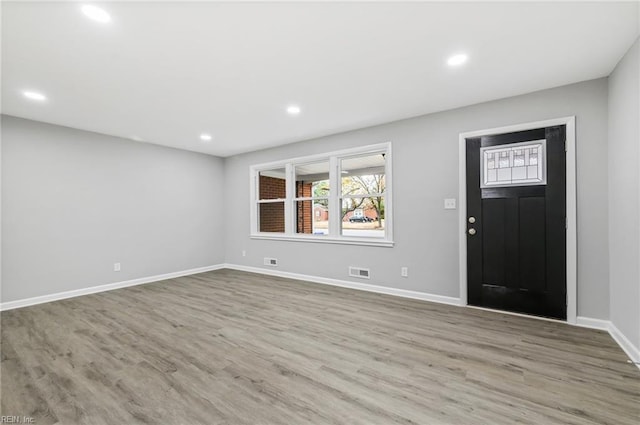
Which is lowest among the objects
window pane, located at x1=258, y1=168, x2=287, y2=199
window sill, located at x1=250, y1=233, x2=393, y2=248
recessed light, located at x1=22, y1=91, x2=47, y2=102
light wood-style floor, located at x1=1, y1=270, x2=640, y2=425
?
light wood-style floor, located at x1=1, y1=270, x2=640, y2=425

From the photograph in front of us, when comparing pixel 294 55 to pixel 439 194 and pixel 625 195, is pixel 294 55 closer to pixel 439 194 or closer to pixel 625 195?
pixel 439 194

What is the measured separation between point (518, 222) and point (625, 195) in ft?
3.07

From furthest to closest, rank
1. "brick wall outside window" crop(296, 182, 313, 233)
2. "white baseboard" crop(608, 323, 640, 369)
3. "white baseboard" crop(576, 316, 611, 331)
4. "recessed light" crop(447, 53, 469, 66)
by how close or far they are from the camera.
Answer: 1. "brick wall outside window" crop(296, 182, 313, 233)
2. "white baseboard" crop(576, 316, 611, 331)
3. "recessed light" crop(447, 53, 469, 66)
4. "white baseboard" crop(608, 323, 640, 369)

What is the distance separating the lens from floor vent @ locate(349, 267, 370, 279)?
445 cm

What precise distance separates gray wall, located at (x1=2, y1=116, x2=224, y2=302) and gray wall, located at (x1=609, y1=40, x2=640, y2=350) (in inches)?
247

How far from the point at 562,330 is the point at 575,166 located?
5.53 feet

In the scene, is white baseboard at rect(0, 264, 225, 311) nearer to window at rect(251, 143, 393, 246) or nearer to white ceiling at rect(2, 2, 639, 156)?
window at rect(251, 143, 393, 246)

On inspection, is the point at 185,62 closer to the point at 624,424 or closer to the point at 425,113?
the point at 425,113

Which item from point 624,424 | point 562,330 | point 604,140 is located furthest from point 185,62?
point 562,330

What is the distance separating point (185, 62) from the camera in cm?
254

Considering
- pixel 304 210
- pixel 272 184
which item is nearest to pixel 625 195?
pixel 304 210

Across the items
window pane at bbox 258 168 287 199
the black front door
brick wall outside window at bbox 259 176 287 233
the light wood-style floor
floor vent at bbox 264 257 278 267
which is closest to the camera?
the light wood-style floor

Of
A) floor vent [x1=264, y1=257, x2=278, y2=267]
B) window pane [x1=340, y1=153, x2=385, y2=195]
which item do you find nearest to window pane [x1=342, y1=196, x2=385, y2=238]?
window pane [x1=340, y1=153, x2=385, y2=195]

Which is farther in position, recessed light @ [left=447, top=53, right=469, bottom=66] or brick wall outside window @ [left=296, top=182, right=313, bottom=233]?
brick wall outside window @ [left=296, top=182, right=313, bottom=233]
